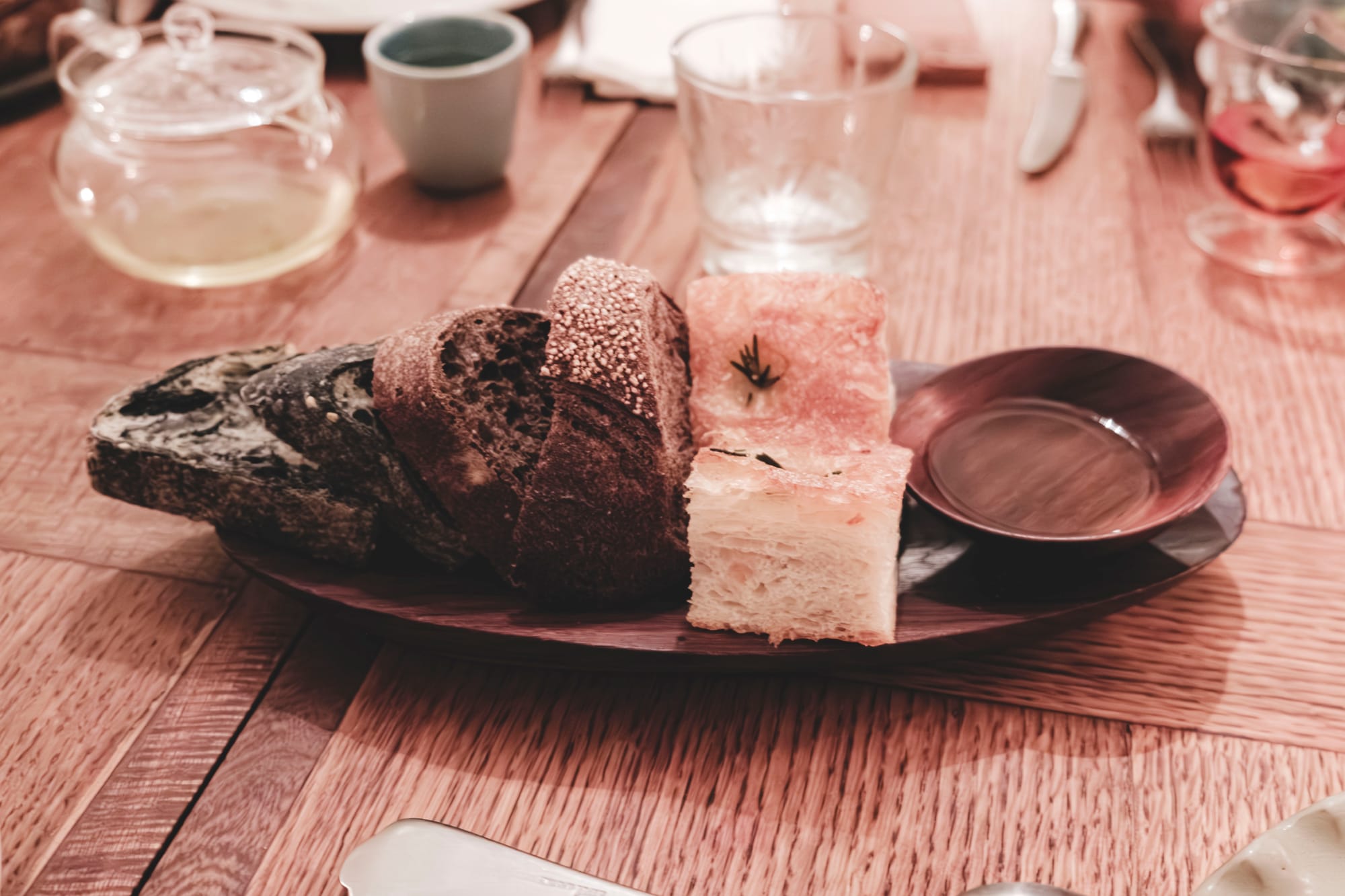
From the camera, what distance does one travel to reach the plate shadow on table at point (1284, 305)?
1.33 metres

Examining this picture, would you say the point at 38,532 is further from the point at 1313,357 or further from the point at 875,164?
the point at 1313,357

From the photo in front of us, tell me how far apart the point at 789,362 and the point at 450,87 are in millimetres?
796

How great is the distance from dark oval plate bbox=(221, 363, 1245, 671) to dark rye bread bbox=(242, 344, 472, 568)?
0.04m

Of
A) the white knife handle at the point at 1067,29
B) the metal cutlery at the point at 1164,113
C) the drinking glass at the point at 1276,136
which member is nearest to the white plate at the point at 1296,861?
the drinking glass at the point at 1276,136

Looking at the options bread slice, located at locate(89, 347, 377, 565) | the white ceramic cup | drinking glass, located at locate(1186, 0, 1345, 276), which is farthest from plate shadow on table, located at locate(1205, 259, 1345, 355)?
bread slice, located at locate(89, 347, 377, 565)

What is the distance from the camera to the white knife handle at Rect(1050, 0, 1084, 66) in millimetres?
1860

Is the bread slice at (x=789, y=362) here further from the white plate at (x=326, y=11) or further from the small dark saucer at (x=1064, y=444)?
the white plate at (x=326, y=11)

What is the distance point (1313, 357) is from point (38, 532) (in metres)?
1.45

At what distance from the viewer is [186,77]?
136 cm

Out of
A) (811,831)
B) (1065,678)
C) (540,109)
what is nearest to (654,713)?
(811,831)

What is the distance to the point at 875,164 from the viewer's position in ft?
4.38

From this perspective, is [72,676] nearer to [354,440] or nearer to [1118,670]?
[354,440]

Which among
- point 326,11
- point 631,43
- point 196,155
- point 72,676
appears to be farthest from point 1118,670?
point 326,11

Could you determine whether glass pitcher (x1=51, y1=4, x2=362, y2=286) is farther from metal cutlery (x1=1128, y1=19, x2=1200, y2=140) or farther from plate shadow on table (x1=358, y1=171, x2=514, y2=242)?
metal cutlery (x1=1128, y1=19, x2=1200, y2=140)
